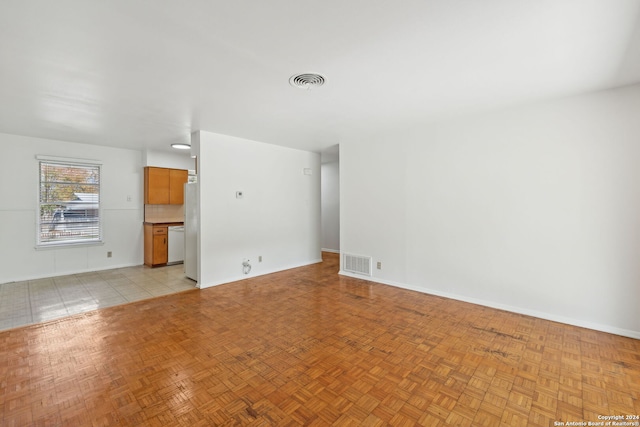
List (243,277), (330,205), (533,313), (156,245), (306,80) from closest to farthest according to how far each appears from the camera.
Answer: (306,80)
(533,313)
(243,277)
(156,245)
(330,205)

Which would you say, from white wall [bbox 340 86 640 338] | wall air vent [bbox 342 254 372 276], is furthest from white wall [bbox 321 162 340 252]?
white wall [bbox 340 86 640 338]

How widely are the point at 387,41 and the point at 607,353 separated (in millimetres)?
3128

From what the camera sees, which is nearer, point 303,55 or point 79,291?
point 303,55

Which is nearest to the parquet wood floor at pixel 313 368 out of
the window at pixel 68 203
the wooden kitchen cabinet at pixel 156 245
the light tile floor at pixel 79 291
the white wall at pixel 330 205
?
the light tile floor at pixel 79 291

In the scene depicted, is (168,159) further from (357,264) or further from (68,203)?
(357,264)

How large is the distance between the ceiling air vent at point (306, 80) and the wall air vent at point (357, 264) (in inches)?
118

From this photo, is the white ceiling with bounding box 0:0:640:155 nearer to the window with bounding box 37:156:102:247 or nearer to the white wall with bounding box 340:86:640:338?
the white wall with bounding box 340:86:640:338

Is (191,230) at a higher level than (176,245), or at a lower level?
higher

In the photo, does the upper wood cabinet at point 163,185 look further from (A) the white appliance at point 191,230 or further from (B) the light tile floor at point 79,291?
(A) the white appliance at point 191,230

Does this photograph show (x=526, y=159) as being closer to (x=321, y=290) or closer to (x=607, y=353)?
(x=607, y=353)

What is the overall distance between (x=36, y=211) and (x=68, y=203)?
17.6 inches

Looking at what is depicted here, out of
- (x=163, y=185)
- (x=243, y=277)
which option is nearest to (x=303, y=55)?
(x=243, y=277)

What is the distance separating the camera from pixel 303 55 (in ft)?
6.96

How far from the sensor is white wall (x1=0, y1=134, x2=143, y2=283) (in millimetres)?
4598
